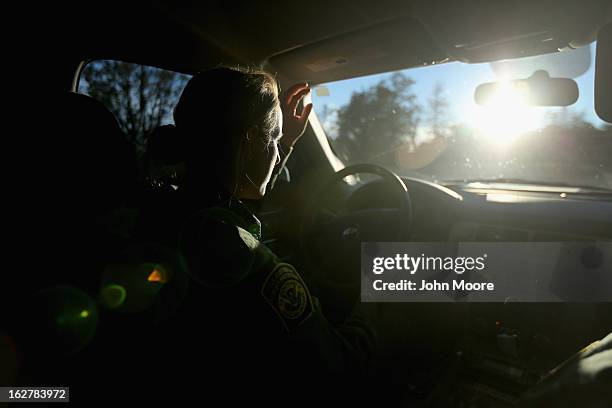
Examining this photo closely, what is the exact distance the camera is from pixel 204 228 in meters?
1.15

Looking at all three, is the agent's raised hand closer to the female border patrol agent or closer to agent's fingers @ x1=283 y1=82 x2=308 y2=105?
agent's fingers @ x1=283 y1=82 x2=308 y2=105

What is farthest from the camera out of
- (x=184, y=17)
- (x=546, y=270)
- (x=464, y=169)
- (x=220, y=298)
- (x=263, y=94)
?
(x=464, y=169)

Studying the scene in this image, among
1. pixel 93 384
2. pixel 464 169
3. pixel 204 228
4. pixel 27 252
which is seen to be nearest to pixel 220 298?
pixel 204 228

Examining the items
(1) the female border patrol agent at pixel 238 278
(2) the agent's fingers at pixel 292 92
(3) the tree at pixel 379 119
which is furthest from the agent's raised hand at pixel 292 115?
(3) the tree at pixel 379 119

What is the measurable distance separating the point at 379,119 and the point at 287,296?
87.8 inches

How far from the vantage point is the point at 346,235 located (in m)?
2.39

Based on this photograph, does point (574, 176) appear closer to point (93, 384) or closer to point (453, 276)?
point (453, 276)

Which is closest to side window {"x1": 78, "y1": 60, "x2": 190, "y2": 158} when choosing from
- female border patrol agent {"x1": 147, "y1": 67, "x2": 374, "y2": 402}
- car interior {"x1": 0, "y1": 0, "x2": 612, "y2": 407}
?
car interior {"x1": 0, "y1": 0, "x2": 612, "y2": 407}

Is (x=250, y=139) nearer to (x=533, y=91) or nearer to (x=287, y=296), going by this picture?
(x=287, y=296)

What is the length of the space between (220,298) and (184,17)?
196cm

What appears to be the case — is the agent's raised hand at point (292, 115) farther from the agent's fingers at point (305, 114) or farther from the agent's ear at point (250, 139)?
the agent's ear at point (250, 139)

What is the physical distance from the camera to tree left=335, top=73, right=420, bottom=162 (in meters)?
2.98

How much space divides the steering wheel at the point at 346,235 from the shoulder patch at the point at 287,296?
1.06 metres

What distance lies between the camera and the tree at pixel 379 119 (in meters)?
2.98
